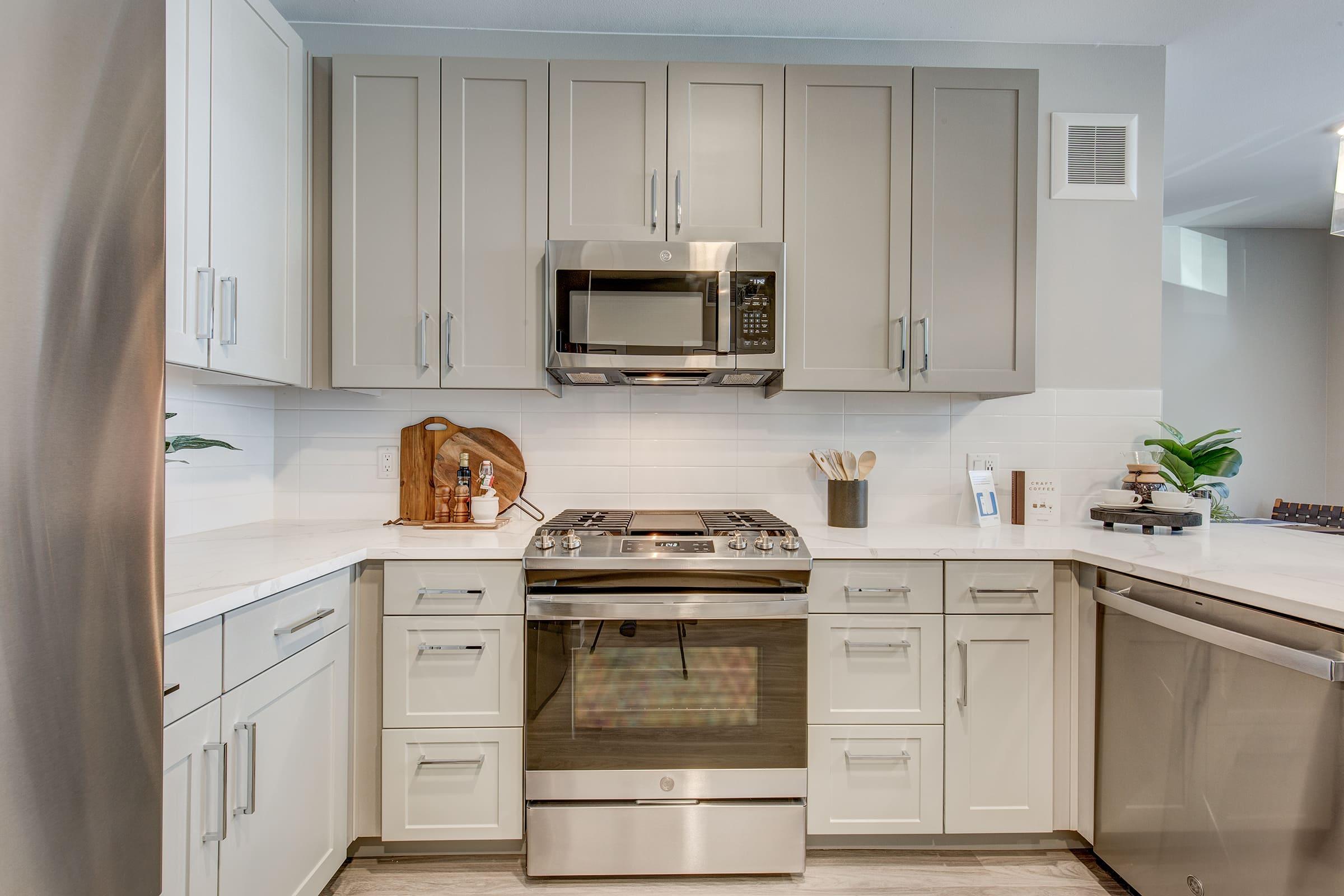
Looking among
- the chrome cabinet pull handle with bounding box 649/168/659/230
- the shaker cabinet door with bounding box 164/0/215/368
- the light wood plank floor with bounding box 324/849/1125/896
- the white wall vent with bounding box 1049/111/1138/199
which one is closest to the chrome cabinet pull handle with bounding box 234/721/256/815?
the light wood plank floor with bounding box 324/849/1125/896

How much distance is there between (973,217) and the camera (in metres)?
2.14

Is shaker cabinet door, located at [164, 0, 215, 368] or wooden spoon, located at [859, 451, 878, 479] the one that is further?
wooden spoon, located at [859, 451, 878, 479]

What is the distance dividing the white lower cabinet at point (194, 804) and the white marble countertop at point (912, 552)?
192 mm

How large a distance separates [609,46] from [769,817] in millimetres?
2549

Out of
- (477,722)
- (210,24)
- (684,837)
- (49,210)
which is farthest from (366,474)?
(49,210)

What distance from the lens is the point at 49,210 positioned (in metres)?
0.41

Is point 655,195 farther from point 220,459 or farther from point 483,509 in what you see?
point 220,459

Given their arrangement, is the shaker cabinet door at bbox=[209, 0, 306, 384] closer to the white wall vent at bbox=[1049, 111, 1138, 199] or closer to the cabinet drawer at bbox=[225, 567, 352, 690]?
the cabinet drawer at bbox=[225, 567, 352, 690]

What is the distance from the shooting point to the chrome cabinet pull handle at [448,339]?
81.5 inches

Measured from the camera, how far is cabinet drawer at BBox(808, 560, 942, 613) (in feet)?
6.07

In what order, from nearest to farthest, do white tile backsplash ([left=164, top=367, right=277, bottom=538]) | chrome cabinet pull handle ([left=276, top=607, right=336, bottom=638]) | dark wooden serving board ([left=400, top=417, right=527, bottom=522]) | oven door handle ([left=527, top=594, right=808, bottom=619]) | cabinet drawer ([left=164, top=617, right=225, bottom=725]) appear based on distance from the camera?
cabinet drawer ([left=164, top=617, right=225, bottom=725]), chrome cabinet pull handle ([left=276, top=607, right=336, bottom=638]), oven door handle ([left=527, top=594, right=808, bottom=619]), white tile backsplash ([left=164, top=367, right=277, bottom=538]), dark wooden serving board ([left=400, top=417, right=527, bottom=522])

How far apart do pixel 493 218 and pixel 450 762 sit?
5.13ft

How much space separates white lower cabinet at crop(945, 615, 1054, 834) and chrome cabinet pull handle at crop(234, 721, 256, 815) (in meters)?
1.66

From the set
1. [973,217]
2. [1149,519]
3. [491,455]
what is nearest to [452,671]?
[491,455]
